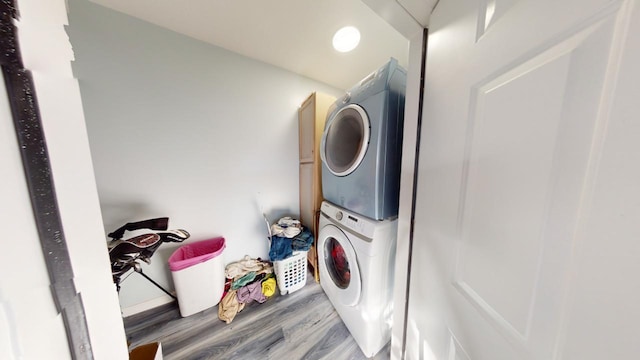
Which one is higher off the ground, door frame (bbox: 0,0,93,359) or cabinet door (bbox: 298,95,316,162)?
cabinet door (bbox: 298,95,316,162)

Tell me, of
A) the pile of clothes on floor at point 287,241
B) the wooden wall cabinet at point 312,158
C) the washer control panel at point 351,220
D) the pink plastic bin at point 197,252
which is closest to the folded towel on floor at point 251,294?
the pile of clothes on floor at point 287,241

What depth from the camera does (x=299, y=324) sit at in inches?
46.0

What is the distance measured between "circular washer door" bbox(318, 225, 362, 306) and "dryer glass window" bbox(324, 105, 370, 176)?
1.33 ft

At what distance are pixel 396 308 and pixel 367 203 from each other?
0.51 meters

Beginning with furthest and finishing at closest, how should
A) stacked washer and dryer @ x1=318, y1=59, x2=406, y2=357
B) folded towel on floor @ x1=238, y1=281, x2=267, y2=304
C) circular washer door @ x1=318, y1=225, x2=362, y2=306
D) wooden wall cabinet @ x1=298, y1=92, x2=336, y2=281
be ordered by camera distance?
wooden wall cabinet @ x1=298, y1=92, x2=336, y2=281
folded towel on floor @ x1=238, y1=281, x2=267, y2=304
circular washer door @ x1=318, y1=225, x2=362, y2=306
stacked washer and dryer @ x1=318, y1=59, x2=406, y2=357

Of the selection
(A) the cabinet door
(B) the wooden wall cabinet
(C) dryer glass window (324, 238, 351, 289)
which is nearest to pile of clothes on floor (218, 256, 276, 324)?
(B) the wooden wall cabinet

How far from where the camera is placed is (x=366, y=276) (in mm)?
885

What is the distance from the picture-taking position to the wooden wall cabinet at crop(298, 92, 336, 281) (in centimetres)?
141

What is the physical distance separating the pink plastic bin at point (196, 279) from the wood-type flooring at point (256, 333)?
91 millimetres

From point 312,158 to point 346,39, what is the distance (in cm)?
91

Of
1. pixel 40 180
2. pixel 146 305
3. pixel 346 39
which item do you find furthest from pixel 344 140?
pixel 146 305

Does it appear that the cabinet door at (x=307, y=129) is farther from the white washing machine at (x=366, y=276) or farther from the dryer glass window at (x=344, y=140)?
the white washing machine at (x=366, y=276)

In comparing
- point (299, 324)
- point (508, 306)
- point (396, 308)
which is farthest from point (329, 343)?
point (508, 306)

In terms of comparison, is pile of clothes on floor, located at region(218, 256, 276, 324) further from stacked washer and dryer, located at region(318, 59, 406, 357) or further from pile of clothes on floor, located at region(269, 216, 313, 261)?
stacked washer and dryer, located at region(318, 59, 406, 357)
